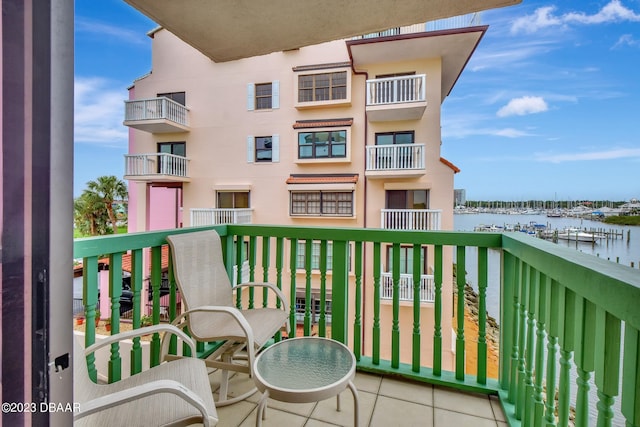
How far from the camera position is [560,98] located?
33.0 feet

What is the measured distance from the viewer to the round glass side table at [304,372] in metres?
1.17

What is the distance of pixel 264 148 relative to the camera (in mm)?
8602

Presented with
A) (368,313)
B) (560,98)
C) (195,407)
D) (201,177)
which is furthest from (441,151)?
(195,407)

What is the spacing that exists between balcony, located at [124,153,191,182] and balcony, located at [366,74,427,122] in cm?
579

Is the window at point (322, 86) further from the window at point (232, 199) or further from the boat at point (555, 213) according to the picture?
the boat at point (555, 213)

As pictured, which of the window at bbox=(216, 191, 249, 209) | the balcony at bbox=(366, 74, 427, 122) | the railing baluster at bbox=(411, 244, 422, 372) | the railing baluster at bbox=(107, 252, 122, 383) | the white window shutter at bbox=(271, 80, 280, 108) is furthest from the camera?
the window at bbox=(216, 191, 249, 209)

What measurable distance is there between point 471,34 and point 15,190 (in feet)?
25.1

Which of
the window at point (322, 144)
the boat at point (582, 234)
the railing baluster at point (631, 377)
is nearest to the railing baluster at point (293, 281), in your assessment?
the railing baluster at point (631, 377)

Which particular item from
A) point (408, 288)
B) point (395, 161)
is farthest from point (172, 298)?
point (395, 161)

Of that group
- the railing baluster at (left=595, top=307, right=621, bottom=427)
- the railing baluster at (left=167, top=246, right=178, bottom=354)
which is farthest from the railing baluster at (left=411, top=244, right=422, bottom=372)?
the railing baluster at (left=167, top=246, right=178, bottom=354)

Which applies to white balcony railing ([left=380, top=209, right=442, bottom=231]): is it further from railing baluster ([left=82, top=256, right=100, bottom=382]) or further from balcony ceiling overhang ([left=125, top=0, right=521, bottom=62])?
railing baluster ([left=82, top=256, right=100, bottom=382])

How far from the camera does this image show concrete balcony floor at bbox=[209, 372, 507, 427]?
1.50 meters

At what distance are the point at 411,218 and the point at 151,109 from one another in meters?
7.94

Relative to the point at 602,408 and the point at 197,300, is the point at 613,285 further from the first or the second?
the point at 197,300
